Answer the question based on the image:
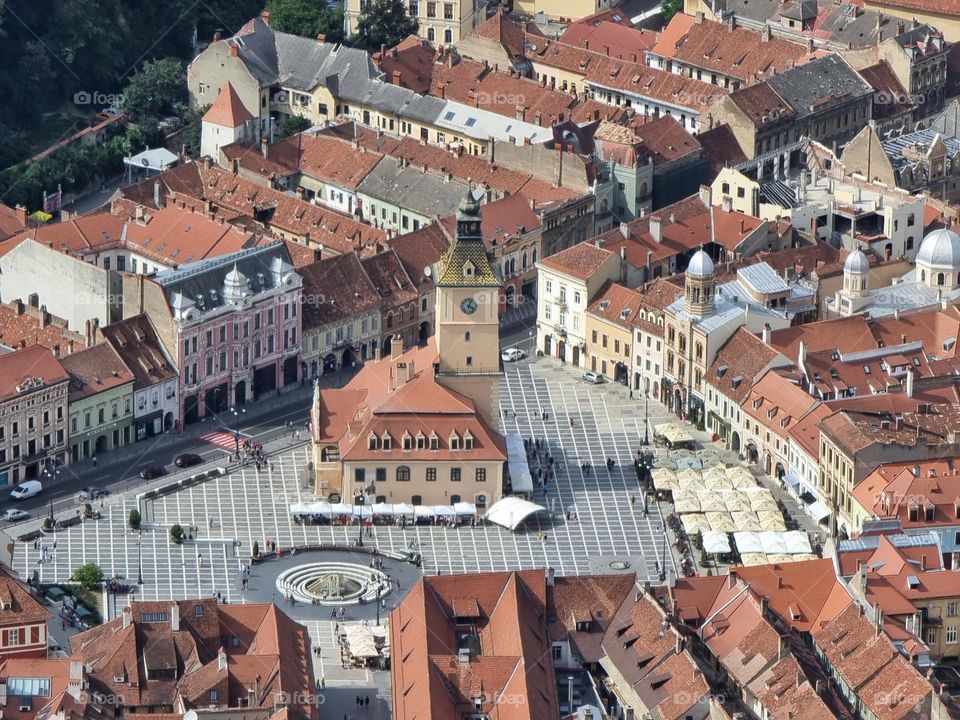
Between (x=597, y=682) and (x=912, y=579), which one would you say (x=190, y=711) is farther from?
(x=912, y=579)

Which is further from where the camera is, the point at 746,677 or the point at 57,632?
the point at 57,632

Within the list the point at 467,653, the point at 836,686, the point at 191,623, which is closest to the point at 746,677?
the point at 836,686

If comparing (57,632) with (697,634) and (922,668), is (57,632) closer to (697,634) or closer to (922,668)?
(697,634)

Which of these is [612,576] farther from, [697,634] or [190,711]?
[190,711]

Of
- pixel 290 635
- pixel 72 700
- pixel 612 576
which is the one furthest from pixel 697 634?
pixel 72 700

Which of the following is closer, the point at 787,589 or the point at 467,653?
the point at 467,653

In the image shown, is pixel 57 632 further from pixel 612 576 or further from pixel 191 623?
pixel 612 576

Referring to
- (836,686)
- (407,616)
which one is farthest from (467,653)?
(836,686)
